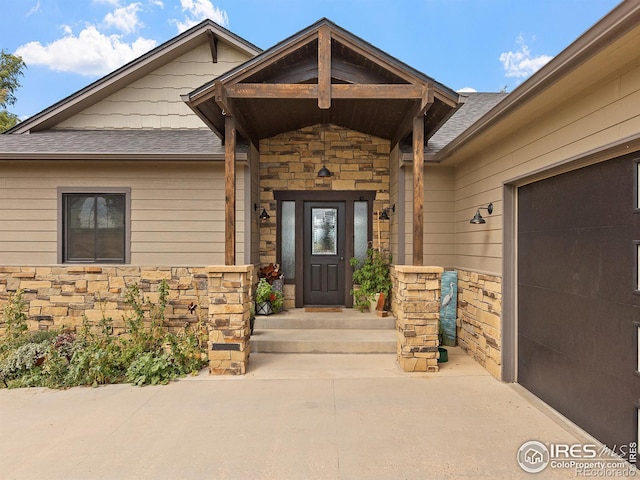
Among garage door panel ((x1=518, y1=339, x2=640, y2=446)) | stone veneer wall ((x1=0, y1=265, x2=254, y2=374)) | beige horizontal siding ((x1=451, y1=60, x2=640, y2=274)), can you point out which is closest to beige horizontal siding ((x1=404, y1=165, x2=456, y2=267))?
beige horizontal siding ((x1=451, y1=60, x2=640, y2=274))

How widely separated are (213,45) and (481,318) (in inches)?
246

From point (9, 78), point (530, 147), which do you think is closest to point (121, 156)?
point (530, 147)

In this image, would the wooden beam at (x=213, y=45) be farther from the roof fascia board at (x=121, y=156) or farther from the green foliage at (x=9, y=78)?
the green foliage at (x=9, y=78)

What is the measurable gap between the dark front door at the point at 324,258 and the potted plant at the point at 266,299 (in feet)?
2.88

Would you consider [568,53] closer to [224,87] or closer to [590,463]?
[590,463]

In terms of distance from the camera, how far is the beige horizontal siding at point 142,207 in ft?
19.0

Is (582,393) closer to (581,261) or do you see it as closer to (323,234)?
(581,261)

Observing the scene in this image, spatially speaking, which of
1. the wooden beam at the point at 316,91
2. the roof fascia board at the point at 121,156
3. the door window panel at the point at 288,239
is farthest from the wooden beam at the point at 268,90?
the door window panel at the point at 288,239

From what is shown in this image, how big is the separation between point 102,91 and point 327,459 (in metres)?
6.85

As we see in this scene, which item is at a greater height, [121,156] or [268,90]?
[268,90]

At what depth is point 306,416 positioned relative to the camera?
11.6ft

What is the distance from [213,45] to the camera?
6.95m

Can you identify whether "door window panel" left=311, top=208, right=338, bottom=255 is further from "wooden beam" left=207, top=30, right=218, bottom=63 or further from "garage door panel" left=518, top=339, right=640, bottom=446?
"garage door panel" left=518, top=339, right=640, bottom=446

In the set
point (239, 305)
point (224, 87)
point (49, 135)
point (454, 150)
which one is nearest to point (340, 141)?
point (454, 150)
